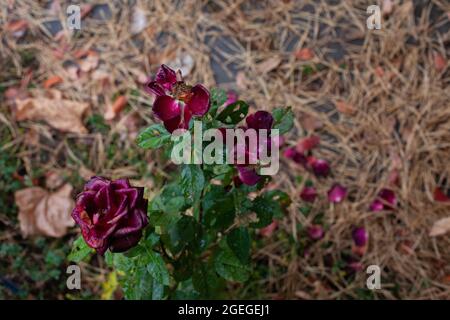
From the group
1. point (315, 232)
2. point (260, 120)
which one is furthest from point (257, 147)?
point (315, 232)

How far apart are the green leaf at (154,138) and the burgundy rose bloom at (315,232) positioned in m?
0.77

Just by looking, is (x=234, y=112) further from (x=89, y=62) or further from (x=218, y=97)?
(x=89, y=62)

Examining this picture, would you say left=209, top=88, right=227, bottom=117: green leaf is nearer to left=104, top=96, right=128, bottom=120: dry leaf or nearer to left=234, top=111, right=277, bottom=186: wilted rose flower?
left=234, top=111, right=277, bottom=186: wilted rose flower

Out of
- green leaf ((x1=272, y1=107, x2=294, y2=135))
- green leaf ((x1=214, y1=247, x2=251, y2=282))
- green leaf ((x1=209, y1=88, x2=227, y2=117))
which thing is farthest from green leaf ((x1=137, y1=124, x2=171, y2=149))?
green leaf ((x1=214, y1=247, x2=251, y2=282))

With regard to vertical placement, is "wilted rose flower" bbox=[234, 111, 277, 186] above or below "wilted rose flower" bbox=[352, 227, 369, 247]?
above

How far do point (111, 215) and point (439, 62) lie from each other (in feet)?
4.42

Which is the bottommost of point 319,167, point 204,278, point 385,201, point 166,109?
point 204,278

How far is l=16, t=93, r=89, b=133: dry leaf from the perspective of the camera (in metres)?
1.73

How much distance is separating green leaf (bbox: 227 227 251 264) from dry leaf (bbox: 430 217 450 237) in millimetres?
717

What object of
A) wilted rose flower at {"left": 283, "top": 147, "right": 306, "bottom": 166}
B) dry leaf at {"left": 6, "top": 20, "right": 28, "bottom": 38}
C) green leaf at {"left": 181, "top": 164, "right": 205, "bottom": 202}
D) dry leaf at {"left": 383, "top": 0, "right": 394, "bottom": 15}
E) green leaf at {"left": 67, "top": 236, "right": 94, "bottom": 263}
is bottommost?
green leaf at {"left": 67, "top": 236, "right": 94, "bottom": 263}

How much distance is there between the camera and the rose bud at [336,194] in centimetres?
160

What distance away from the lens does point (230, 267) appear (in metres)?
1.11
